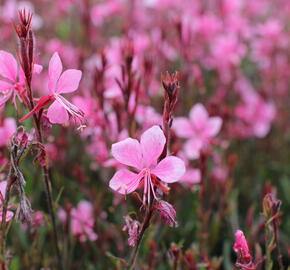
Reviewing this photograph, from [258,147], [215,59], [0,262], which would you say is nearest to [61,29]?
[215,59]

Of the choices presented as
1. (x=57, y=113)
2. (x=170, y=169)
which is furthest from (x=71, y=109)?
(x=170, y=169)

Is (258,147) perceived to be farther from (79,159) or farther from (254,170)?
(79,159)

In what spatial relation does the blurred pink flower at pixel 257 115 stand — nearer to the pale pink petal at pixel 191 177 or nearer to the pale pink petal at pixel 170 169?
the pale pink petal at pixel 191 177

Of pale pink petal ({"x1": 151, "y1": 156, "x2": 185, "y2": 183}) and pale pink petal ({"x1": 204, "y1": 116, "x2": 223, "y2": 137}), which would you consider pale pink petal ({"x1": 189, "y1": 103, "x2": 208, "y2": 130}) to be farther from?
pale pink petal ({"x1": 151, "y1": 156, "x2": 185, "y2": 183})

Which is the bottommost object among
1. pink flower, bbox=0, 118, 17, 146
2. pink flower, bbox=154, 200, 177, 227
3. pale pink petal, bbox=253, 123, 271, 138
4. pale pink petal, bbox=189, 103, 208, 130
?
pale pink petal, bbox=253, 123, 271, 138

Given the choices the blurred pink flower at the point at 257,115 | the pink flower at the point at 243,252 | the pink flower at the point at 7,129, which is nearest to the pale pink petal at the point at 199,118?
the blurred pink flower at the point at 257,115

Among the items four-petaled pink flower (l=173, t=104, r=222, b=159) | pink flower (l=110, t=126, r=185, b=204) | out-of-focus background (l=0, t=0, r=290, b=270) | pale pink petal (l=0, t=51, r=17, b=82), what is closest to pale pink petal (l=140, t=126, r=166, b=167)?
pink flower (l=110, t=126, r=185, b=204)
